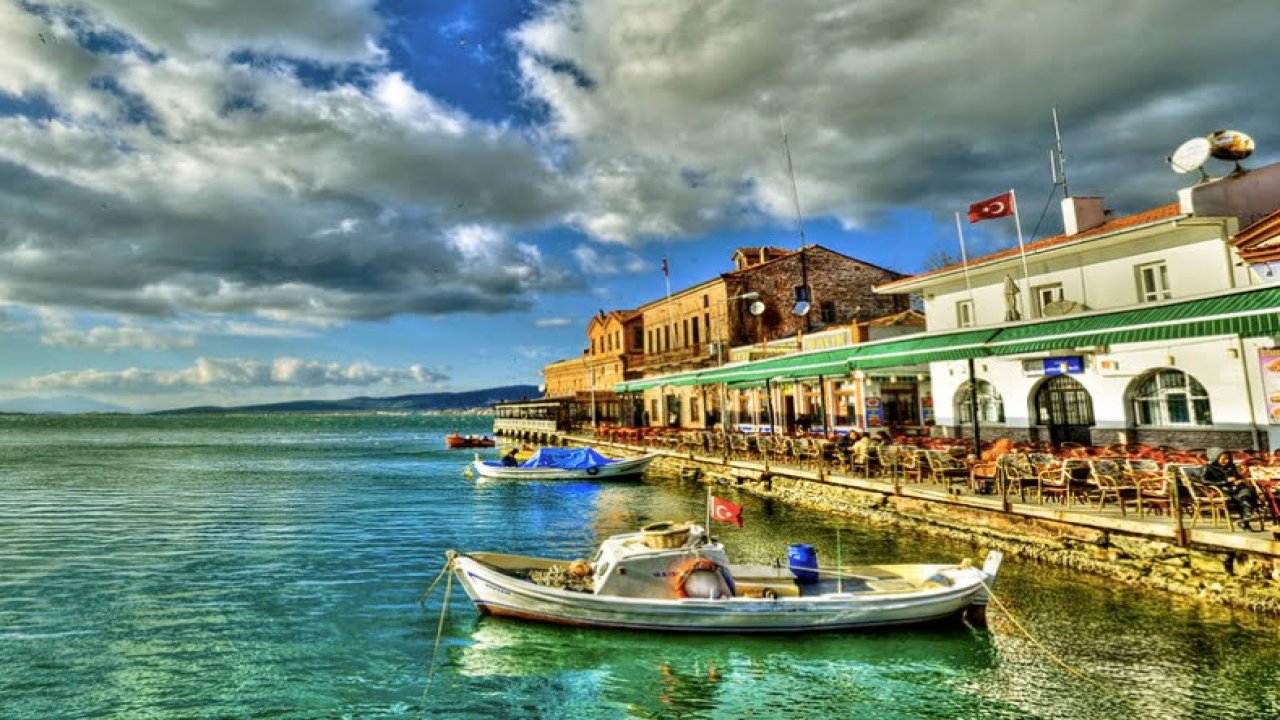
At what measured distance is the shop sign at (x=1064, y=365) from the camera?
21.9 metres

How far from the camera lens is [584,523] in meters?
23.9

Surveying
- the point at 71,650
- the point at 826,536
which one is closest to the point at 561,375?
the point at 826,536

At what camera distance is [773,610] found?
35.7 feet

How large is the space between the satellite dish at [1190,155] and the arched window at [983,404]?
28.8 feet

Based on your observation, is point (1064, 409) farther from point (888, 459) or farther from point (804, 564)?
point (804, 564)

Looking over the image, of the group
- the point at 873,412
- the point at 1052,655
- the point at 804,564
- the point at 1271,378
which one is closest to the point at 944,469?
the point at 1271,378

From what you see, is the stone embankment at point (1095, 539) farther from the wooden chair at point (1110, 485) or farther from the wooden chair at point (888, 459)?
the wooden chair at point (888, 459)

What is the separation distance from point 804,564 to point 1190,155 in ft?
61.2

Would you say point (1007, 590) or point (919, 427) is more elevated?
point (919, 427)

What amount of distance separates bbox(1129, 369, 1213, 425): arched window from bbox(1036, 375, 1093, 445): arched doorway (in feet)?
4.90

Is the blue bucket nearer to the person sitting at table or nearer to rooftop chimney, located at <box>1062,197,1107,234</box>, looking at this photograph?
the person sitting at table

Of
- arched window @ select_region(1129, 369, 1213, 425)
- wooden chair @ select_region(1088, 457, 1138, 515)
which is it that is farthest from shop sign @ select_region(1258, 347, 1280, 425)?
wooden chair @ select_region(1088, 457, 1138, 515)

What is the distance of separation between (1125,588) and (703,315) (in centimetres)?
4142

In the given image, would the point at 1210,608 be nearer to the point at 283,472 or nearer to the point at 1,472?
the point at 283,472
